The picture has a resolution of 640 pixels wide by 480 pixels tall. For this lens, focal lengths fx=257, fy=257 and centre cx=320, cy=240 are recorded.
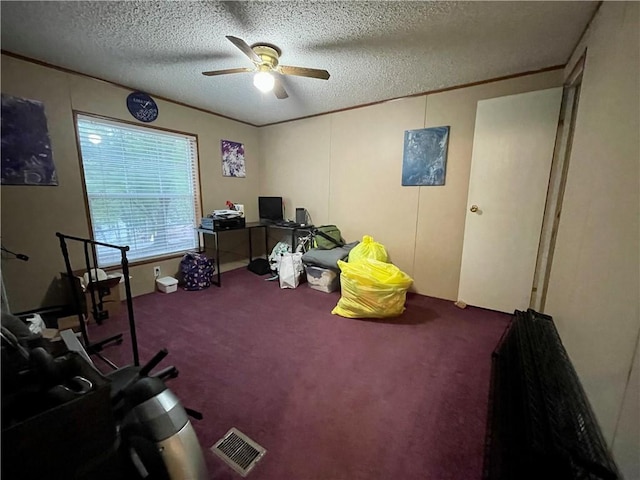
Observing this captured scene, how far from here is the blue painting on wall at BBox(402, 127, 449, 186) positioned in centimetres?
283

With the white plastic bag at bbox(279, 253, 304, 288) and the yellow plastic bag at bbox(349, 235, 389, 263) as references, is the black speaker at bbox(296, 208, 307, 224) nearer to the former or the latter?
the white plastic bag at bbox(279, 253, 304, 288)

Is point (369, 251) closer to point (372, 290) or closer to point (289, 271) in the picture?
point (372, 290)

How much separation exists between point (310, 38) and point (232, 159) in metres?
2.45

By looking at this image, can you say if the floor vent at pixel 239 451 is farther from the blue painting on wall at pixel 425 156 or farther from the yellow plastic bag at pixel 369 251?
the blue painting on wall at pixel 425 156

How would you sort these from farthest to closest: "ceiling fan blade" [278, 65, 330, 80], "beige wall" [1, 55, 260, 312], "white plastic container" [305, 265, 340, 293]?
"white plastic container" [305, 265, 340, 293] < "beige wall" [1, 55, 260, 312] < "ceiling fan blade" [278, 65, 330, 80]

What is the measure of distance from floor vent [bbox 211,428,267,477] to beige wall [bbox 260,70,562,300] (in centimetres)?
250

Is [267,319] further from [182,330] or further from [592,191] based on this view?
[592,191]

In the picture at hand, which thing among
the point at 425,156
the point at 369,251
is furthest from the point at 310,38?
the point at 369,251

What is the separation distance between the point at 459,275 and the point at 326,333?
1677mm

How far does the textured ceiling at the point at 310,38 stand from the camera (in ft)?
5.18

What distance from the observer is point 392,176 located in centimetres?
318

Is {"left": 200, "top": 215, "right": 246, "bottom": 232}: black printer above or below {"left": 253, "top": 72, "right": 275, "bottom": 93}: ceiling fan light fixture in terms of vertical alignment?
below

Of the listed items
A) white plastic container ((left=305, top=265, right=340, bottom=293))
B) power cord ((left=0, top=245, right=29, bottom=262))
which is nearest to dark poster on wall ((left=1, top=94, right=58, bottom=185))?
power cord ((left=0, top=245, right=29, bottom=262))

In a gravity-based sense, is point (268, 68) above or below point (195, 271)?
above
